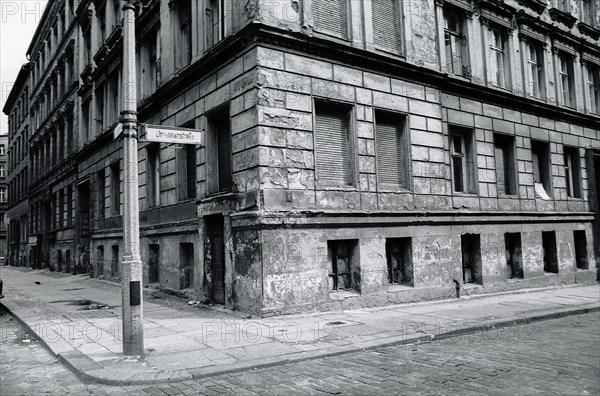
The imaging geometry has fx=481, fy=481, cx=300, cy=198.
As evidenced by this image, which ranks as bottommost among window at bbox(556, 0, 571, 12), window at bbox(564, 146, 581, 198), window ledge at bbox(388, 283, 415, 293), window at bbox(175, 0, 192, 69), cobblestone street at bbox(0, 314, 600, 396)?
cobblestone street at bbox(0, 314, 600, 396)

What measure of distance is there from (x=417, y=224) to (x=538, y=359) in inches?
259

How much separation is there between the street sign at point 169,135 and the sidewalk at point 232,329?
3.32 meters

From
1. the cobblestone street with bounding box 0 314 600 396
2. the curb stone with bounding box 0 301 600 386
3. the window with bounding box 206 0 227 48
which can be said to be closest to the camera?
the cobblestone street with bounding box 0 314 600 396

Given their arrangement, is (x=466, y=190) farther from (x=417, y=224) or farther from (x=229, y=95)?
(x=229, y=95)

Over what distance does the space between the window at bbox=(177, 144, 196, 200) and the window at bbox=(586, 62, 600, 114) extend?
721 inches

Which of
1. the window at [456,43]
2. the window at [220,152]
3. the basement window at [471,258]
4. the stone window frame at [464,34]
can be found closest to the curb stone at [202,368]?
A: the window at [220,152]

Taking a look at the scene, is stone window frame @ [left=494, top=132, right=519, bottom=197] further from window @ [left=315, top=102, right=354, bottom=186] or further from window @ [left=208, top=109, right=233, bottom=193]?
window @ [left=208, top=109, right=233, bottom=193]

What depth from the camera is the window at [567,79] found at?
20.7m

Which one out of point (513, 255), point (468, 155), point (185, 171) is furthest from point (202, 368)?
point (513, 255)

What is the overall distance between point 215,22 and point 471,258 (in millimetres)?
10531

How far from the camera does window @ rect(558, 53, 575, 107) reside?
67.9 feet

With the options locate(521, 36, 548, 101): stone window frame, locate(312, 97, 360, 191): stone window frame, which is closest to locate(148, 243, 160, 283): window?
locate(312, 97, 360, 191): stone window frame

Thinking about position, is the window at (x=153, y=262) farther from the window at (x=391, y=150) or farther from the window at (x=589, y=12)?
the window at (x=589, y=12)

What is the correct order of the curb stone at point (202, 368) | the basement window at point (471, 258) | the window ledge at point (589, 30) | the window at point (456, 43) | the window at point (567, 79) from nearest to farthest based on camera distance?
the curb stone at point (202, 368) < the basement window at point (471, 258) < the window at point (456, 43) < the window at point (567, 79) < the window ledge at point (589, 30)
